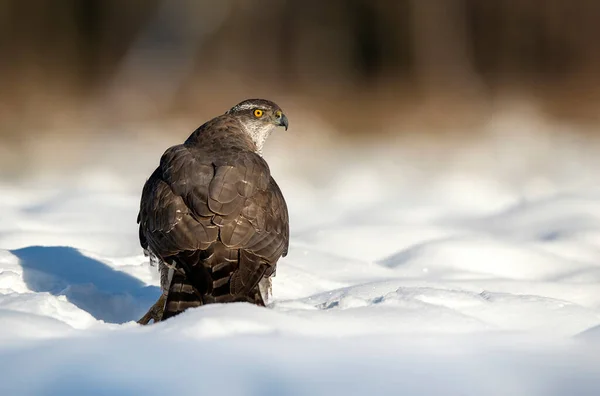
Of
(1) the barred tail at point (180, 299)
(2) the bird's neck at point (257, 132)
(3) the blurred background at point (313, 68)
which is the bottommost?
(1) the barred tail at point (180, 299)

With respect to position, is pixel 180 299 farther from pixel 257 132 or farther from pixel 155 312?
pixel 257 132

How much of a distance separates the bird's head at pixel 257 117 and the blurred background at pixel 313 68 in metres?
6.20

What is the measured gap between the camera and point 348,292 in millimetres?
4547

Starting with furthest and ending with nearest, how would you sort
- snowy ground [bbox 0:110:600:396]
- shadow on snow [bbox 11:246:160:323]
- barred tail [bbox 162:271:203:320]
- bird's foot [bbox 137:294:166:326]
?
shadow on snow [bbox 11:246:160:323], bird's foot [bbox 137:294:166:326], barred tail [bbox 162:271:203:320], snowy ground [bbox 0:110:600:396]

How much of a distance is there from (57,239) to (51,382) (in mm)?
3877

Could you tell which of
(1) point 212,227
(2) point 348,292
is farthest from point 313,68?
(1) point 212,227

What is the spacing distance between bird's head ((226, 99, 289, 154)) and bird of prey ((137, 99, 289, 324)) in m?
0.76

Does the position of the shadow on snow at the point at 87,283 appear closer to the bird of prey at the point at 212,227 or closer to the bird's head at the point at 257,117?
the bird of prey at the point at 212,227

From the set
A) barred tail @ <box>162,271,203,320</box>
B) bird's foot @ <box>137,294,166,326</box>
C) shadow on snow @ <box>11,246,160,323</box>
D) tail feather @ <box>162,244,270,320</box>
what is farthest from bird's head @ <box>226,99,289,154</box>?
barred tail @ <box>162,271,203,320</box>

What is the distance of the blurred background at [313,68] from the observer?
43.0 ft

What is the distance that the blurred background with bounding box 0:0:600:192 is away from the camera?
43.0 feet

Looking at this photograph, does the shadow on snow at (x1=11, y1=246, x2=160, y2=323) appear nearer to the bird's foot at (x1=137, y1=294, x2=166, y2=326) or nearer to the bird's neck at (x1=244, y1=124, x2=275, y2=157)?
the bird's foot at (x1=137, y1=294, x2=166, y2=326)

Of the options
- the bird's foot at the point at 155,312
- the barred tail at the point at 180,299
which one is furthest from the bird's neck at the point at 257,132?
the barred tail at the point at 180,299

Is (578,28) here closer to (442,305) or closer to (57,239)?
(57,239)
